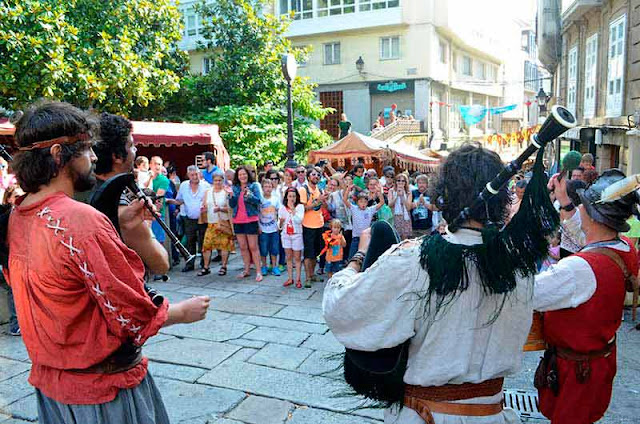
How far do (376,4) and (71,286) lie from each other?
1095 inches

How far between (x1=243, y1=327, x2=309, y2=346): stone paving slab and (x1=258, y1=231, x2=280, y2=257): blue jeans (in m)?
2.70

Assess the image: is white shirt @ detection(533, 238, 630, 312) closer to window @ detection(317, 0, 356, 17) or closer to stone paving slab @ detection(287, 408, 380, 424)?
stone paving slab @ detection(287, 408, 380, 424)

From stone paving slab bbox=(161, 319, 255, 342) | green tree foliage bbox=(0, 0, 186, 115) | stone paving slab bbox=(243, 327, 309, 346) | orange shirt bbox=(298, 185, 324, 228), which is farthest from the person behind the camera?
green tree foliage bbox=(0, 0, 186, 115)

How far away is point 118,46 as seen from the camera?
13664 millimetres

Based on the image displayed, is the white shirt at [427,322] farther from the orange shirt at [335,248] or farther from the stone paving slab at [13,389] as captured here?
the orange shirt at [335,248]

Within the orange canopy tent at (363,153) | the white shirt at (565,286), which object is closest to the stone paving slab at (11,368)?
the white shirt at (565,286)

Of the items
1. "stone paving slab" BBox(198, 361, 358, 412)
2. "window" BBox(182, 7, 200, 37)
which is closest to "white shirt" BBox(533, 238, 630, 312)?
"stone paving slab" BBox(198, 361, 358, 412)

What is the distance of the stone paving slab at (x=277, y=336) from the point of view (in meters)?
5.30

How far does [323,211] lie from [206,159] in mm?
3199

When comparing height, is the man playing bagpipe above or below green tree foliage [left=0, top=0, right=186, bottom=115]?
below

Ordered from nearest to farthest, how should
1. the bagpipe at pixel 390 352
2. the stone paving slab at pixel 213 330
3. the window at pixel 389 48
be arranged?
the bagpipe at pixel 390 352 → the stone paving slab at pixel 213 330 → the window at pixel 389 48

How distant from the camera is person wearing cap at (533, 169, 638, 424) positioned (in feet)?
7.80

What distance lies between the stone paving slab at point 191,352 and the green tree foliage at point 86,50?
855 cm

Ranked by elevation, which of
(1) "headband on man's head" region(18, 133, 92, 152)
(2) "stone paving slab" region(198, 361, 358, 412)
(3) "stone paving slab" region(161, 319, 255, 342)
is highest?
(1) "headband on man's head" region(18, 133, 92, 152)
